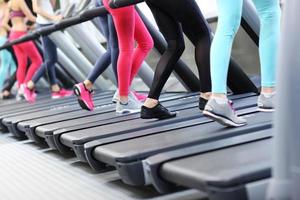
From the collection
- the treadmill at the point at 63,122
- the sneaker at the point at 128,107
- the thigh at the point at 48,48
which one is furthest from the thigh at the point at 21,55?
the sneaker at the point at 128,107

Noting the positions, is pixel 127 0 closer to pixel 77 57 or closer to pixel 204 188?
pixel 204 188

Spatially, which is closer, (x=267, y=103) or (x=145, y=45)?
(x=267, y=103)

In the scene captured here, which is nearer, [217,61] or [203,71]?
[217,61]

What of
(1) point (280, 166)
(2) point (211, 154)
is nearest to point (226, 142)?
(2) point (211, 154)

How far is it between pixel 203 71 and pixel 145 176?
70 cm

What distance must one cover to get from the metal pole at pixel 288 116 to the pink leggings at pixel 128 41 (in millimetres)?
1654

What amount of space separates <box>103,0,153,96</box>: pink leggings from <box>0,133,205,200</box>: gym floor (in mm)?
611

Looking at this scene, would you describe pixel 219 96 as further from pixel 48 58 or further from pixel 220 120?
pixel 48 58

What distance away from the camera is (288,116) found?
1.28 meters

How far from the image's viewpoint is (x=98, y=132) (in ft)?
8.61

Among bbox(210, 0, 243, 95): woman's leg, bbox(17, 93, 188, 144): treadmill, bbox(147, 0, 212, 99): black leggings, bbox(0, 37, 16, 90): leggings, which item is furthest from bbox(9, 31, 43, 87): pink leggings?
bbox(210, 0, 243, 95): woman's leg

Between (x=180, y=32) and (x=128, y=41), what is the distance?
545mm

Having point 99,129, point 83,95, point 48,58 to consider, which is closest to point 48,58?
point 48,58

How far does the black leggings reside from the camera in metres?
2.35
